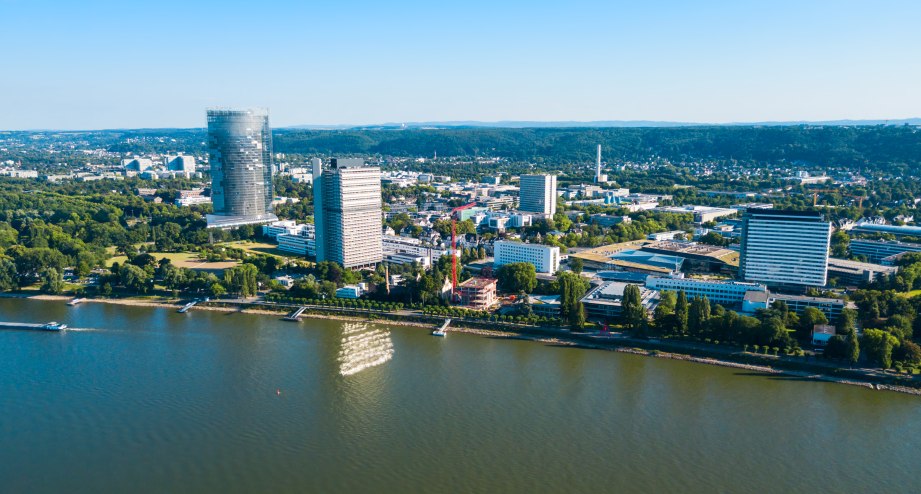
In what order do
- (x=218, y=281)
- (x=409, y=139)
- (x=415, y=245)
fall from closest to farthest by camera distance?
1. (x=218, y=281)
2. (x=415, y=245)
3. (x=409, y=139)

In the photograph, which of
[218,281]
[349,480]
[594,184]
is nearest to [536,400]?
[349,480]

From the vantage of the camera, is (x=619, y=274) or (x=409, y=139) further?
(x=409, y=139)

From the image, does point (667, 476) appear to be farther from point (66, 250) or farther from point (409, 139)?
point (409, 139)

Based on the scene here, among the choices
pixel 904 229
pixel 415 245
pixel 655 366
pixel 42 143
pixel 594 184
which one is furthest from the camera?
pixel 42 143

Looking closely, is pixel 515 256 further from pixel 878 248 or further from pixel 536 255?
pixel 878 248

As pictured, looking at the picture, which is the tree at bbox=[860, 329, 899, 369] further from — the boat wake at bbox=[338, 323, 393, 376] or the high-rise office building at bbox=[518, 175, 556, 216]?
the high-rise office building at bbox=[518, 175, 556, 216]

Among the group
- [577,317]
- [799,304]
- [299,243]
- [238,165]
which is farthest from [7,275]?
[799,304]

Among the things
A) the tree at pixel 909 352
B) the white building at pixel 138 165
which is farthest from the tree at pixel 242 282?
the white building at pixel 138 165
